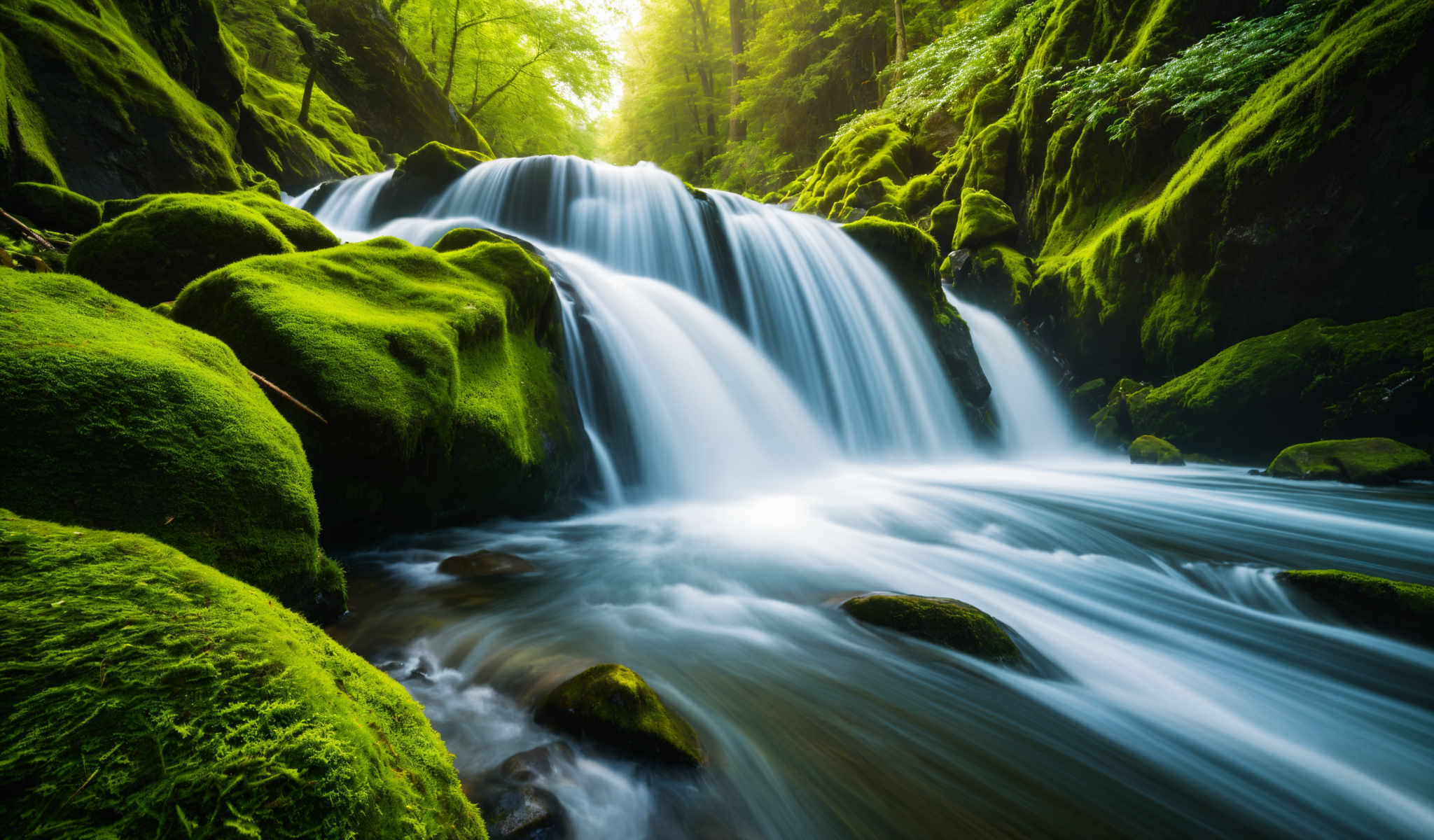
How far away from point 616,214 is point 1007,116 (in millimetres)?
9323

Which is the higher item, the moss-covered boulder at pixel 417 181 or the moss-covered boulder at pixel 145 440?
the moss-covered boulder at pixel 417 181

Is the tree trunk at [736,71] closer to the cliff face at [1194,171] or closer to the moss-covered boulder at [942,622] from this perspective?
the cliff face at [1194,171]

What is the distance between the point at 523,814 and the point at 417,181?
42.5ft

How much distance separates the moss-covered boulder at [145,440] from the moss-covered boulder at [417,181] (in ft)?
33.3

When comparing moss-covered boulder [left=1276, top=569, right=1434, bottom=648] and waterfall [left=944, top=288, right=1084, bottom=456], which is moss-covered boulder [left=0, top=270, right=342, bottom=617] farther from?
waterfall [left=944, top=288, right=1084, bottom=456]

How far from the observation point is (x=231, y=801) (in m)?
0.77

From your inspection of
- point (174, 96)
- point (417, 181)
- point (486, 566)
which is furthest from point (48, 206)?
point (486, 566)

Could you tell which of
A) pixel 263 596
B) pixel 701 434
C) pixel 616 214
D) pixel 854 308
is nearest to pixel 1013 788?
pixel 263 596

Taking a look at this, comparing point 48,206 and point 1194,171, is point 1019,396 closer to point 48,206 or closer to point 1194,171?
point 1194,171

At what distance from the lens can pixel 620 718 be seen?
2.11 meters

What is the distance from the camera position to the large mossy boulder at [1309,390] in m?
6.90

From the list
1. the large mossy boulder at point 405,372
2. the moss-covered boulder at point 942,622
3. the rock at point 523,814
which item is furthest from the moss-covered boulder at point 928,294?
the rock at point 523,814

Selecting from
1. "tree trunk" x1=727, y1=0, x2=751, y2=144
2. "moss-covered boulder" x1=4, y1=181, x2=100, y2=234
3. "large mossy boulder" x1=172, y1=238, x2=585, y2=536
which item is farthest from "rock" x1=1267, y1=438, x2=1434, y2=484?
"tree trunk" x1=727, y1=0, x2=751, y2=144

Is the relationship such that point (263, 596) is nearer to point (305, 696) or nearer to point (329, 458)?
point (305, 696)
